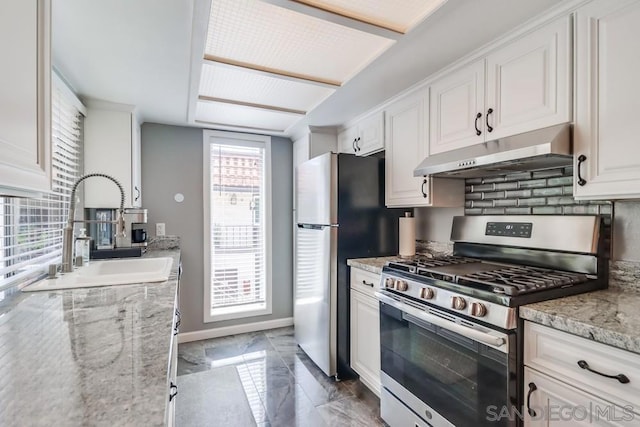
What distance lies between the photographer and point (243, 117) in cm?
282

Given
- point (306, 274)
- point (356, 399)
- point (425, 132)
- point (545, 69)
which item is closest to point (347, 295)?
point (306, 274)

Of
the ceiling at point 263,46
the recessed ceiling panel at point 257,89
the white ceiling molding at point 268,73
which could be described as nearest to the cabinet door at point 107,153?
the ceiling at point 263,46

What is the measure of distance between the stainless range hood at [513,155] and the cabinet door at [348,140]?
1019 millimetres

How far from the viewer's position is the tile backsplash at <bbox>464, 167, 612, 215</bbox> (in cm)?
153

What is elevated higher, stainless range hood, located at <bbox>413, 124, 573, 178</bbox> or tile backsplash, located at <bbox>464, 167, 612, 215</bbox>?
stainless range hood, located at <bbox>413, 124, 573, 178</bbox>

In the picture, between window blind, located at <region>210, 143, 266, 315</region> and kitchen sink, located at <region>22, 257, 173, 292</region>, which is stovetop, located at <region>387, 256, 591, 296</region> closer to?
kitchen sink, located at <region>22, 257, 173, 292</region>

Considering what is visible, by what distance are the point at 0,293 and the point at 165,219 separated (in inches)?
71.0

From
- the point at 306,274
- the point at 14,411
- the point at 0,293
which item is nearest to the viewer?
the point at 14,411

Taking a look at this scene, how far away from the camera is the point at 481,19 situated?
1379 millimetres

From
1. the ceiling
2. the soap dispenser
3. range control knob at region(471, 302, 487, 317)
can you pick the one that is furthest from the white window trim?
range control knob at region(471, 302, 487, 317)

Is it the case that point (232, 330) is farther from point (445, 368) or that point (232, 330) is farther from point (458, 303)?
point (458, 303)

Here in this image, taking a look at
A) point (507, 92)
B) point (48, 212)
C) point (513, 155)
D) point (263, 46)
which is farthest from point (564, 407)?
point (48, 212)

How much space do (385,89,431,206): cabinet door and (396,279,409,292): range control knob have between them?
593 millimetres

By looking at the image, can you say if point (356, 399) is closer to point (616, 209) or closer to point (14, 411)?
point (616, 209)
